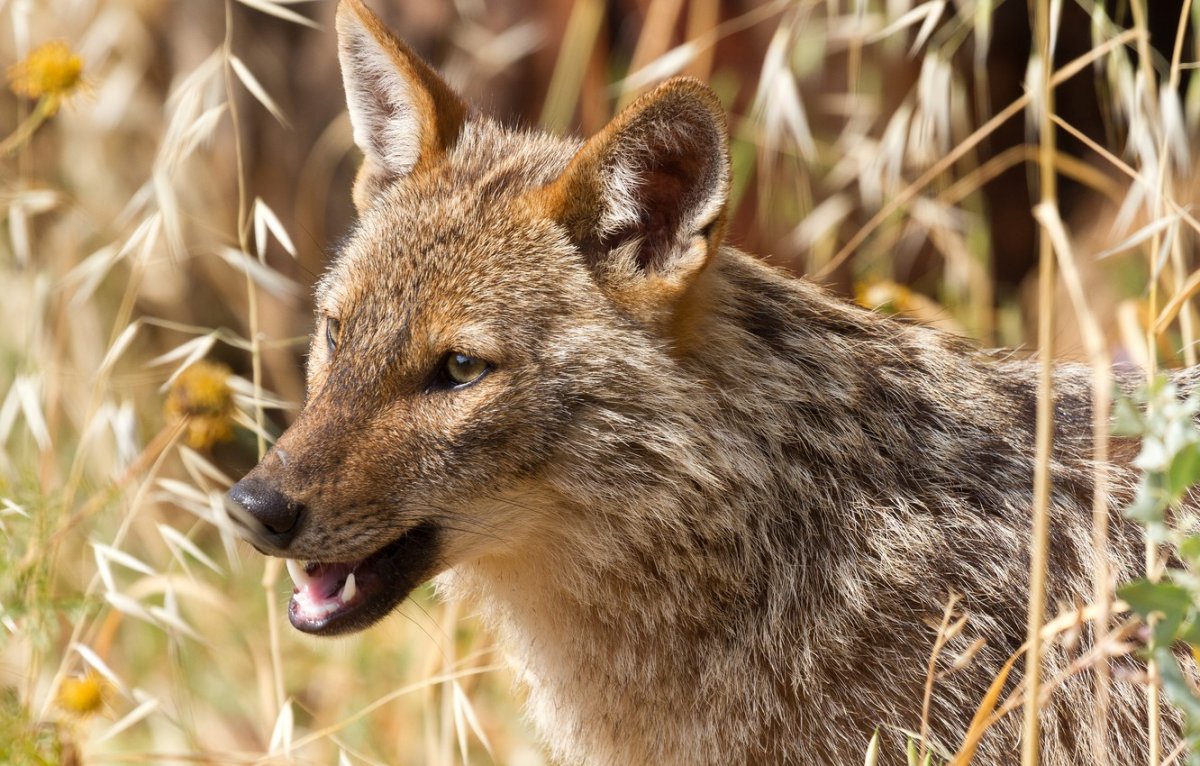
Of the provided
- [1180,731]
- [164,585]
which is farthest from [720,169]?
[164,585]

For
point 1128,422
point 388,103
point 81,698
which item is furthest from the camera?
point 388,103

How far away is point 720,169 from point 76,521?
6.85 feet

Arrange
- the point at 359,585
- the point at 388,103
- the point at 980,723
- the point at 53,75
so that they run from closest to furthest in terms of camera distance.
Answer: the point at 980,723 → the point at 359,585 → the point at 388,103 → the point at 53,75

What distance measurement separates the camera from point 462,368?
3439 mm

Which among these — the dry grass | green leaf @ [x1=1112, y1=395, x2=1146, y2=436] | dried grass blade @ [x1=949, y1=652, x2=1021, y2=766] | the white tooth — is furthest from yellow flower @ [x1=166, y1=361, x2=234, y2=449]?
green leaf @ [x1=1112, y1=395, x2=1146, y2=436]

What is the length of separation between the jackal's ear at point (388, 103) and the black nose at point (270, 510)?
1.16 m

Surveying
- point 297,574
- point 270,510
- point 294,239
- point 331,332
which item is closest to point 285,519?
point 270,510

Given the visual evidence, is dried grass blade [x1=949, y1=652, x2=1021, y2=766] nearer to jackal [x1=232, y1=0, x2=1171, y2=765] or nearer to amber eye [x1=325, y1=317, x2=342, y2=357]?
jackal [x1=232, y1=0, x2=1171, y2=765]

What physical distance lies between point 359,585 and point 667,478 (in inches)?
32.3

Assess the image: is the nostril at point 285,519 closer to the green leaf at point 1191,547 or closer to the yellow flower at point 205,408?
the yellow flower at point 205,408

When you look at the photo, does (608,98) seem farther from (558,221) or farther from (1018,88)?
(558,221)

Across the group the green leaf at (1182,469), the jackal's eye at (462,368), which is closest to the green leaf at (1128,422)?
the green leaf at (1182,469)

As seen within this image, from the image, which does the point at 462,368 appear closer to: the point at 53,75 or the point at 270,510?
the point at 270,510

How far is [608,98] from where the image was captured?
21.5 ft
